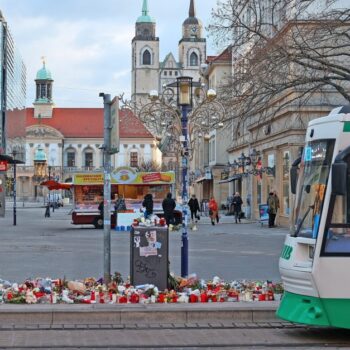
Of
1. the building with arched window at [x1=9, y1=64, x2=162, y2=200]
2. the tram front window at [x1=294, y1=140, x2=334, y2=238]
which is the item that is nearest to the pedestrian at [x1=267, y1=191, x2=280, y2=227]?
the tram front window at [x1=294, y1=140, x2=334, y2=238]

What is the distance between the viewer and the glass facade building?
77312mm

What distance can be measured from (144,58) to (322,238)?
182m

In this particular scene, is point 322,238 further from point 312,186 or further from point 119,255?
point 119,255

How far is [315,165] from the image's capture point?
10.3 metres

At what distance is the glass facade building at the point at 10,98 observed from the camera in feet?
254

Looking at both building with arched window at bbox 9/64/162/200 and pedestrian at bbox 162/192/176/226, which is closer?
pedestrian at bbox 162/192/176/226

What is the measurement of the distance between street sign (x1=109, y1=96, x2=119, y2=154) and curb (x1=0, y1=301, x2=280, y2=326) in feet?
8.60

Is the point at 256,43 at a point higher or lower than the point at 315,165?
higher

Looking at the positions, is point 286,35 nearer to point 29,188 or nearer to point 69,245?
point 69,245

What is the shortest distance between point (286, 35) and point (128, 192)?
22.1m

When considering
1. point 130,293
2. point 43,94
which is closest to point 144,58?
point 43,94

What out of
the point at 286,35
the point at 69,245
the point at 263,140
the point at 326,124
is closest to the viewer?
the point at 326,124

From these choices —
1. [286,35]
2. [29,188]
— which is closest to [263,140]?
[286,35]

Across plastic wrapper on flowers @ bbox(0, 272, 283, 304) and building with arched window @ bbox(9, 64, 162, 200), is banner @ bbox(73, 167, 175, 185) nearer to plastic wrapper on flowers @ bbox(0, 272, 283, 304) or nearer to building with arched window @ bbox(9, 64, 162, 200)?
plastic wrapper on flowers @ bbox(0, 272, 283, 304)
